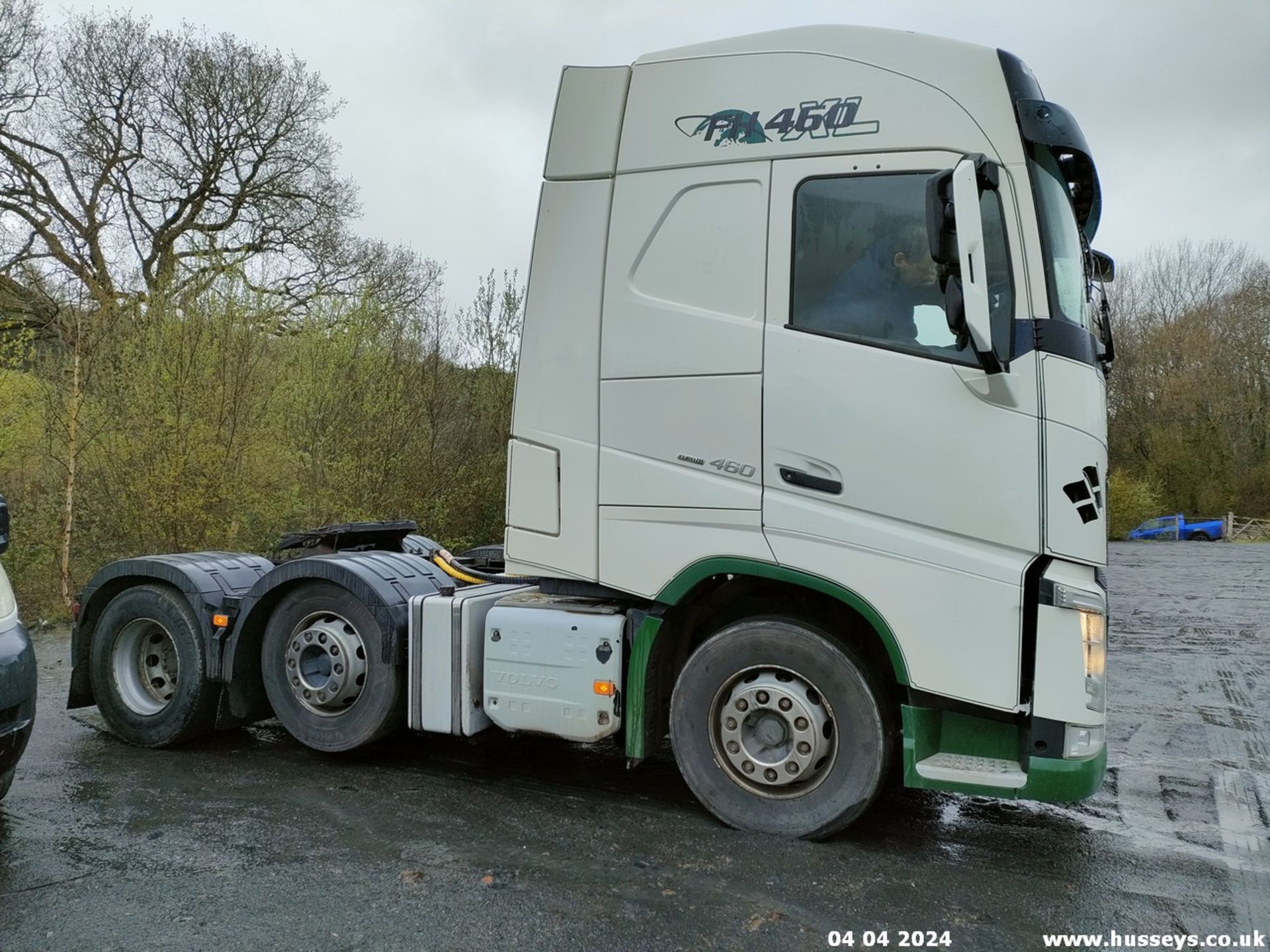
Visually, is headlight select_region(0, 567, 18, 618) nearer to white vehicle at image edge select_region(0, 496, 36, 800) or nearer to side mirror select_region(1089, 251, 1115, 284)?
white vehicle at image edge select_region(0, 496, 36, 800)

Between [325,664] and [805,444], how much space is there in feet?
9.89

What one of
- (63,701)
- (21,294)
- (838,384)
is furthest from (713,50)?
(21,294)

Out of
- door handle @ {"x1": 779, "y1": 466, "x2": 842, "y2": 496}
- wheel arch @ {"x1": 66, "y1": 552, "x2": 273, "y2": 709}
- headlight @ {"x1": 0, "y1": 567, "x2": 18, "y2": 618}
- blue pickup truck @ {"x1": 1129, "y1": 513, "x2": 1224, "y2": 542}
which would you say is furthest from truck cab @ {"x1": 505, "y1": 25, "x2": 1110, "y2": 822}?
blue pickup truck @ {"x1": 1129, "y1": 513, "x2": 1224, "y2": 542}

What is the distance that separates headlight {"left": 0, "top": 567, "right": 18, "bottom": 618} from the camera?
4262 millimetres

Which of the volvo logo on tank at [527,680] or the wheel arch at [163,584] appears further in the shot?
the wheel arch at [163,584]

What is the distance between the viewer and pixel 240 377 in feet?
40.0

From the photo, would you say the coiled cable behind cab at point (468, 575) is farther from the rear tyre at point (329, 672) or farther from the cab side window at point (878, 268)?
the cab side window at point (878, 268)

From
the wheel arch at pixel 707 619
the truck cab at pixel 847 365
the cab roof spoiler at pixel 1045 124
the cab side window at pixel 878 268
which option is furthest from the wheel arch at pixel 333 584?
the cab roof spoiler at pixel 1045 124

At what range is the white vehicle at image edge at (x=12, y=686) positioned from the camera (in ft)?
13.2

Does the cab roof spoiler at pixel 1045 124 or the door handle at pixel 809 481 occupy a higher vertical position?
Answer: the cab roof spoiler at pixel 1045 124

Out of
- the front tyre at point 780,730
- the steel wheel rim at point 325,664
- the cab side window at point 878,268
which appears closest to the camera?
the cab side window at point 878,268

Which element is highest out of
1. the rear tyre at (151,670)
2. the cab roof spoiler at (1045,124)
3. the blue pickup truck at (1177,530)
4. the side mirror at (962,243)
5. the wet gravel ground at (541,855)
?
the cab roof spoiler at (1045,124)

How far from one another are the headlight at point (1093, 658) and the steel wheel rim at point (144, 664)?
509 cm

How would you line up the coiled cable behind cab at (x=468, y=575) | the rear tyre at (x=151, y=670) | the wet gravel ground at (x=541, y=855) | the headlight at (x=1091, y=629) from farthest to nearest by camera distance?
1. the coiled cable behind cab at (x=468, y=575)
2. the rear tyre at (x=151, y=670)
3. the headlight at (x=1091, y=629)
4. the wet gravel ground at (x=541, y=855)
